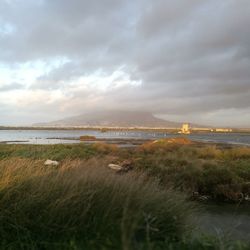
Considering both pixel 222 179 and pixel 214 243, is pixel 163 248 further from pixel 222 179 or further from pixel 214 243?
pixel 222 179

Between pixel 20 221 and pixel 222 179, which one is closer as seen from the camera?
pixel 20 221

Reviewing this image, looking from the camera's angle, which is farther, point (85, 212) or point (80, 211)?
point (80, 211)

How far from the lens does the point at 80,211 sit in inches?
240

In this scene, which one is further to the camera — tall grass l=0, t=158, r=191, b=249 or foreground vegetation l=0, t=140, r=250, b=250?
tall grass l=0, t=158, r=191, b=249

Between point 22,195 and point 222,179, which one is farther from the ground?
point 22,195

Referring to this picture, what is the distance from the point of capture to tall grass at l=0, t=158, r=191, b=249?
5.62 meters

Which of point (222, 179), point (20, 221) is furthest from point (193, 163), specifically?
point (20, 221)

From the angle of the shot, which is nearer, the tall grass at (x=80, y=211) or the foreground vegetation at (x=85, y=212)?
the foreground vegetation at (x=85, y=212)

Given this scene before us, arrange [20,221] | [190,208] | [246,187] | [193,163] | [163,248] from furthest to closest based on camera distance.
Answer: [193,163] < [246,187] < [190,208] < [20,221] < [163,248]

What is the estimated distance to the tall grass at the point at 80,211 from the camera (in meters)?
5.62

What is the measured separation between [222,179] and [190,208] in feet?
48.2

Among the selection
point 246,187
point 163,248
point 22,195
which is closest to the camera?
point 163,248

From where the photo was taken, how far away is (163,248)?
5223 mm

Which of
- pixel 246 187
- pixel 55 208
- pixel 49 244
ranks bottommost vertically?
pixel 246 187
